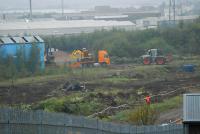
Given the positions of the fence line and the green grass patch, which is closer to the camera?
the fence line

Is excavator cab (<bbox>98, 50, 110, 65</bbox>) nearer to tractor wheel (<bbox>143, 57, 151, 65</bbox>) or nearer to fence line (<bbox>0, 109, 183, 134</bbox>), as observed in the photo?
tractor wheel (<bbox>143, 57, 151, 65</bbox>)

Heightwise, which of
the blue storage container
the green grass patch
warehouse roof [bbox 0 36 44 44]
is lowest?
the green grass patch

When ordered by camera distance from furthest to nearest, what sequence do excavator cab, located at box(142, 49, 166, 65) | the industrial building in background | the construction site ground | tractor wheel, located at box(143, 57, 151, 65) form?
tractor wheel, located at box(143, 57, 151, 65) → excavator cab, located at box(142, 49, 166, 65) → the industrial building in background → the construction site ground

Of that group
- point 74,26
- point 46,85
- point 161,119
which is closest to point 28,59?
point 46,85

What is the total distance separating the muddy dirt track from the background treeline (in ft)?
29.7

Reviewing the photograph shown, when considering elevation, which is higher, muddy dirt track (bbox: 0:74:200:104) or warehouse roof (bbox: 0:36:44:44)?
warehouse roof (bbox: 0:36:44:44)

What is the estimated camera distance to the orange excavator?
85.0ft

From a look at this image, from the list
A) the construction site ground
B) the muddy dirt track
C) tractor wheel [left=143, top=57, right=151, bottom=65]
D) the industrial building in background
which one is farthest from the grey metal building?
tractor wheel [left=143, top=57, right=151, bottom=65]

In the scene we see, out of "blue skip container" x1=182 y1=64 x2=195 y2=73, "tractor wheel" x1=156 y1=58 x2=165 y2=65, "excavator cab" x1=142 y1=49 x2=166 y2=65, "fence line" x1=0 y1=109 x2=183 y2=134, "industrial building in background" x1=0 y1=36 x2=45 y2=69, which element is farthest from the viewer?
"excavator cab" x1=142 y1=49 x2=166 y2=65

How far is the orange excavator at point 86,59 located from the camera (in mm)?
25922

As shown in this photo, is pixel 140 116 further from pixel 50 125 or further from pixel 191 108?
pixel 50 125

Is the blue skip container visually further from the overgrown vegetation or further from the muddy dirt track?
the overgrown vegetation

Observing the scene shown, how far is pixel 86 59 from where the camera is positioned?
2600 cm

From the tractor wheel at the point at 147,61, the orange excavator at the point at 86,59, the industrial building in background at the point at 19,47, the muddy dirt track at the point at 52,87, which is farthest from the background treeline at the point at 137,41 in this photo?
the muddy dirt track at the point at 52,87
